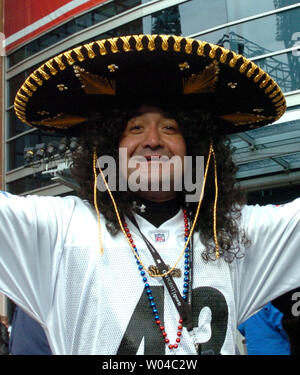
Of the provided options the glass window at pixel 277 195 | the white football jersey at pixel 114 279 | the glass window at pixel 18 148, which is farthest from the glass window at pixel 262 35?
the white football jersey at pixel 114 279

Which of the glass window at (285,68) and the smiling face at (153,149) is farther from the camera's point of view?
the glass window at (285,68)

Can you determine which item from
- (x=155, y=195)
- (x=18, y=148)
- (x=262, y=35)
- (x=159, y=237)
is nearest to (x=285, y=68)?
(x=262, y=35)

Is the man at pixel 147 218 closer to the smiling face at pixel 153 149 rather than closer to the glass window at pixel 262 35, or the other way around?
the smiling face at pixel 153 149

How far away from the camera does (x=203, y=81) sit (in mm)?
2004

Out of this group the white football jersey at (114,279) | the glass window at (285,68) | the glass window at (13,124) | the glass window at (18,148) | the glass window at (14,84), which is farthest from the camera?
the glass window at (13,124)

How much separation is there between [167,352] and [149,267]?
0.29 metres

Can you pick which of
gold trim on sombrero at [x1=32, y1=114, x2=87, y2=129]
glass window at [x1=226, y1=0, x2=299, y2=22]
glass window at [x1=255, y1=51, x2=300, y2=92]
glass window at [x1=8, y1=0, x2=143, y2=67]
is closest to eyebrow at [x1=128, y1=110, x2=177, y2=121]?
gold trim on sombrero at [x1=32, y1=114, x2=87, y2=129]

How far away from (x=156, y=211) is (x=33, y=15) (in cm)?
652

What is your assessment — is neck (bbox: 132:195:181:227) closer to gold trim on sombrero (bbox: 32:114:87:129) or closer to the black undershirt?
the black undershirt

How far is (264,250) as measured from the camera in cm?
190

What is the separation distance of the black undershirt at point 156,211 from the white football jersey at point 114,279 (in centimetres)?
6

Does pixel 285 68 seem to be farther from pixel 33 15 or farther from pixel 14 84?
pixel 14 84

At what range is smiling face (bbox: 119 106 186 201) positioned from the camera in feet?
6.22

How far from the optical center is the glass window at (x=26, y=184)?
365 inches
